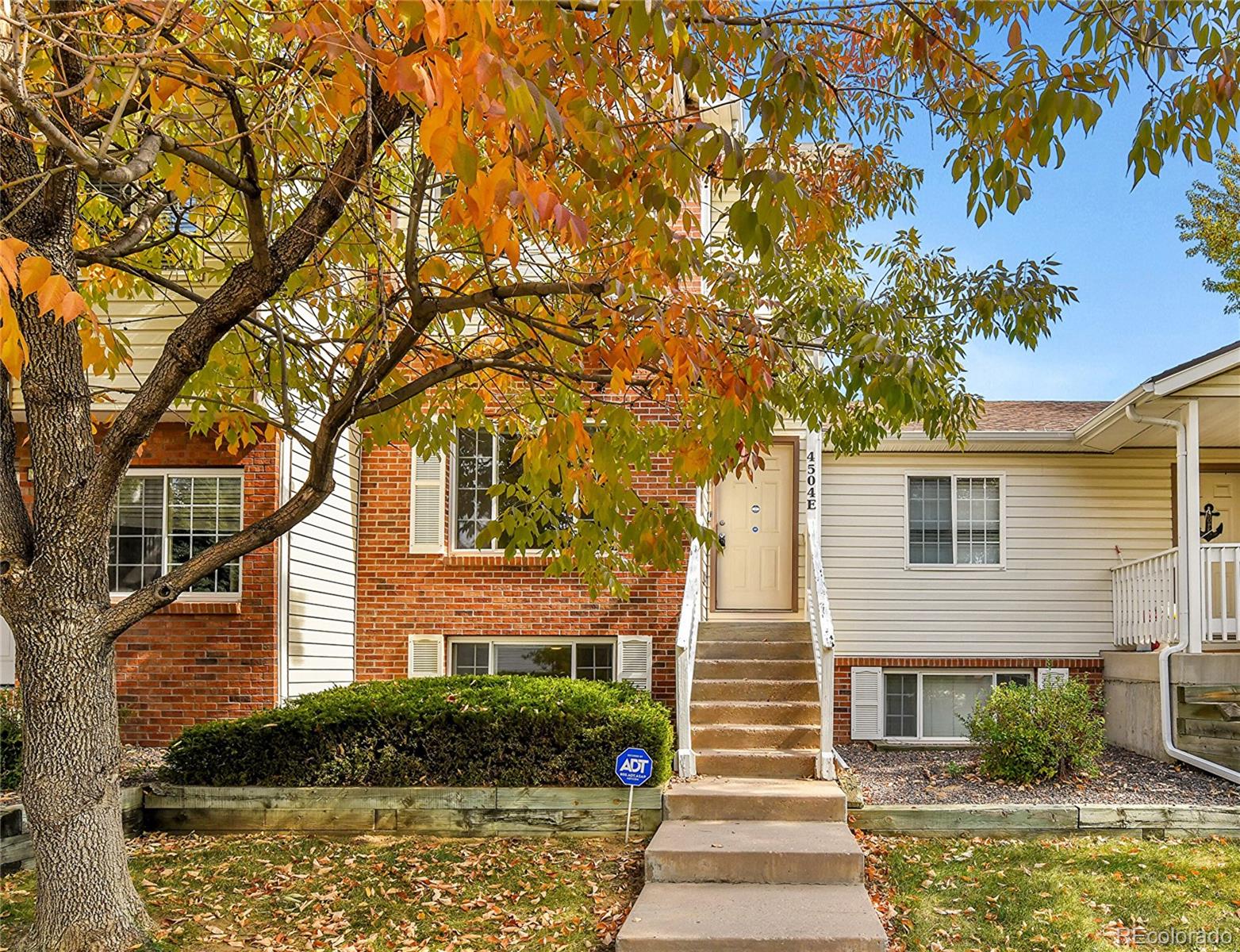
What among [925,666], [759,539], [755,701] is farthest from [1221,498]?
[755,701]

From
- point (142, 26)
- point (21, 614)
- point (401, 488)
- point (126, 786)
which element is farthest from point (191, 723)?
point (142, 26)

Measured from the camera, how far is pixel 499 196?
11.1 ft

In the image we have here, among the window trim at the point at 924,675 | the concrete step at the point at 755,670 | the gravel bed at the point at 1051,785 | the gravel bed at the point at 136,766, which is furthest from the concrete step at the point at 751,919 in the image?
the window trim at the point at 924,675

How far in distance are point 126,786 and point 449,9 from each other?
6.98 meters

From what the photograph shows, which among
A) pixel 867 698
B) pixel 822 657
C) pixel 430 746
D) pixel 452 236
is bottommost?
pixel 867 698

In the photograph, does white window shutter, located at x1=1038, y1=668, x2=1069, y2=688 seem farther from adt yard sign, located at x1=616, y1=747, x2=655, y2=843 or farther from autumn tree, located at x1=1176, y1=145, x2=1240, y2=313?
autumn tree, located at x1=1176, y1=145, x2=1240, y2=313

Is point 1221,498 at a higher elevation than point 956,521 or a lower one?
higher

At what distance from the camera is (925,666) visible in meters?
12.9

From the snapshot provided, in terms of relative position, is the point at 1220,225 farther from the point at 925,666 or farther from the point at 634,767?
the point at 634,767

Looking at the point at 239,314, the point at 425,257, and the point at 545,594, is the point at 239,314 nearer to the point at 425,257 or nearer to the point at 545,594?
the point at 425,257

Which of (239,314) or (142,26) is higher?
(142,26)

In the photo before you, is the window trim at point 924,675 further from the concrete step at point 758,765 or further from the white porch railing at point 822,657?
the concrete step at point 758,765

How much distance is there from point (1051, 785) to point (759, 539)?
4.55m

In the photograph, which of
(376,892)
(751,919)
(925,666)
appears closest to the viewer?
(751,919)
